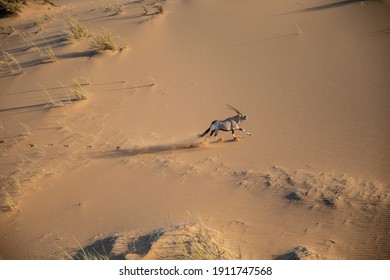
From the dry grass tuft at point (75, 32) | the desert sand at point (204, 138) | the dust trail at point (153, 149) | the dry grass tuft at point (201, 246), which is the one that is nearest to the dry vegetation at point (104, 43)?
the desert sand at point (204, 138)

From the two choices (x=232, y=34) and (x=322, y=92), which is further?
(x=232, y=34)

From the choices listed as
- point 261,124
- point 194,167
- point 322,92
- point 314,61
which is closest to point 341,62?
point 314,61

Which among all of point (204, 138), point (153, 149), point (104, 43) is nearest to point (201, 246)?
point (153, 149)

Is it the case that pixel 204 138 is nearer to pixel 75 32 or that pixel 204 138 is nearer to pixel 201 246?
pixel 201 246

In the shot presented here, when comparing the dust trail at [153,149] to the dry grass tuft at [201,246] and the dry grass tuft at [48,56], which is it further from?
the dry grass tuft at [48,56]
